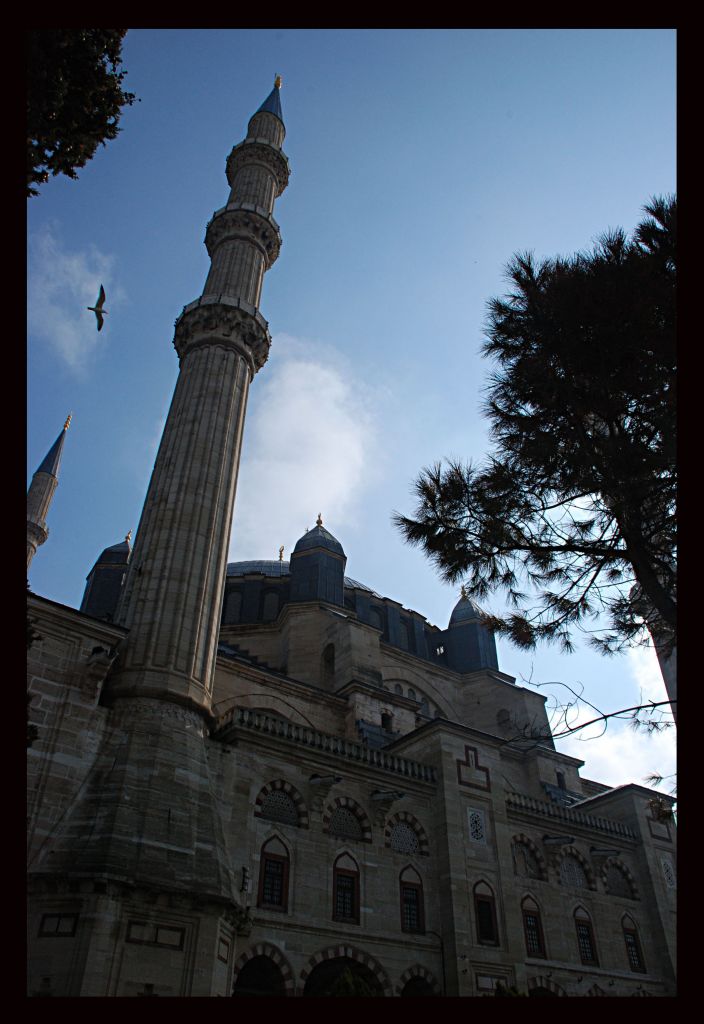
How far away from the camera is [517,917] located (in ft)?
61.5

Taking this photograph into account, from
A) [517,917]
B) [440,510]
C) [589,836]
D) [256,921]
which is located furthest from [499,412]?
[589,836]

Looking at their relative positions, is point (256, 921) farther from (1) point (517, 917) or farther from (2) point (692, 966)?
(2) point (692, 966)

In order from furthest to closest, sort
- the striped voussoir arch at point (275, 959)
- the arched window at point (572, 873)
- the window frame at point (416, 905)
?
the arched window at point (572, 873) < the window frame at point (416, 905) < the striped voussoir arch at point (275, 959)

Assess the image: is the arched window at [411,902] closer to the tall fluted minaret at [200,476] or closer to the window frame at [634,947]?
the tall fluted minaret at [200,476]

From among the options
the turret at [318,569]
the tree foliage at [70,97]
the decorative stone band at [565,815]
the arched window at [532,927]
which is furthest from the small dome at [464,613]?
the tree foliage at [70,97]

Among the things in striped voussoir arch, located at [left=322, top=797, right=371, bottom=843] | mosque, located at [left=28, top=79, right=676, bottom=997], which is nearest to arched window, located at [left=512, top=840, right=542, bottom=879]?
mosque, located at [left=28, top=79, right=676, bottom=997]

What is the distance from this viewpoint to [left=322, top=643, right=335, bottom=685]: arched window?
90.5 feet

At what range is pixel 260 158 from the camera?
97.8 feet

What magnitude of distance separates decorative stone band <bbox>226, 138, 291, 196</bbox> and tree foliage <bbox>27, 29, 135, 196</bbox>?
2385cm

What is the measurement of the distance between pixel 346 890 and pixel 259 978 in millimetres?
2614

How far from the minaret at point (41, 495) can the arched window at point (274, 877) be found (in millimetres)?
17907

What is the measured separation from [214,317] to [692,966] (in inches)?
902

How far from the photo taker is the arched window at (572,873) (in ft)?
70.7

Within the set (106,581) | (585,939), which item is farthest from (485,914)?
(106,581)
